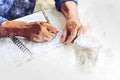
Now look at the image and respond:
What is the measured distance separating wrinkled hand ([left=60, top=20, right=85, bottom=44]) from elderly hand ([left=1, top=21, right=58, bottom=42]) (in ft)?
0.11

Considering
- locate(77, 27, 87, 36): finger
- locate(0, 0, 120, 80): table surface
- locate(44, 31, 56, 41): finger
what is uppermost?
locate(77, 27, 87, 36): finger

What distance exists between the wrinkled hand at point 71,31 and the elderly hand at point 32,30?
33 mm

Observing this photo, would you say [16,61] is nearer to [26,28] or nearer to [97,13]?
[26,28]

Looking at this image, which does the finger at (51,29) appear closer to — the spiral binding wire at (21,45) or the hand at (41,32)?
the hand at (41,32)

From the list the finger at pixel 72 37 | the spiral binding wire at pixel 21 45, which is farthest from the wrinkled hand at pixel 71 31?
the spiral binding wire at pixel 21 45

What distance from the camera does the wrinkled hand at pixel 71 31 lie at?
0.94m

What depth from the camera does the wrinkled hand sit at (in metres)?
0.94

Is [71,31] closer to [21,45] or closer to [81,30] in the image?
[81,30]

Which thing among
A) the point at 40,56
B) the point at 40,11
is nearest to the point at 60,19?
the point at 40,11

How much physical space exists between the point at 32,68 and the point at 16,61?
52 mm

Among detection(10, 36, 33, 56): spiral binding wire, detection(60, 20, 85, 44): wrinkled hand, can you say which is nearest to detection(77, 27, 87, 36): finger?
detection(60, 20, 85, 44): wrinkled hand

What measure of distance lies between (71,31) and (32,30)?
0.41ft

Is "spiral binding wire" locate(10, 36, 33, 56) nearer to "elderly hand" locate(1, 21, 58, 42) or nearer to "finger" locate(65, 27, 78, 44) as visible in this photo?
"elderly hand" locate(1, 21, 58, 42)

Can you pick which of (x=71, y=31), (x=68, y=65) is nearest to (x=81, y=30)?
(x=71, y=31)
